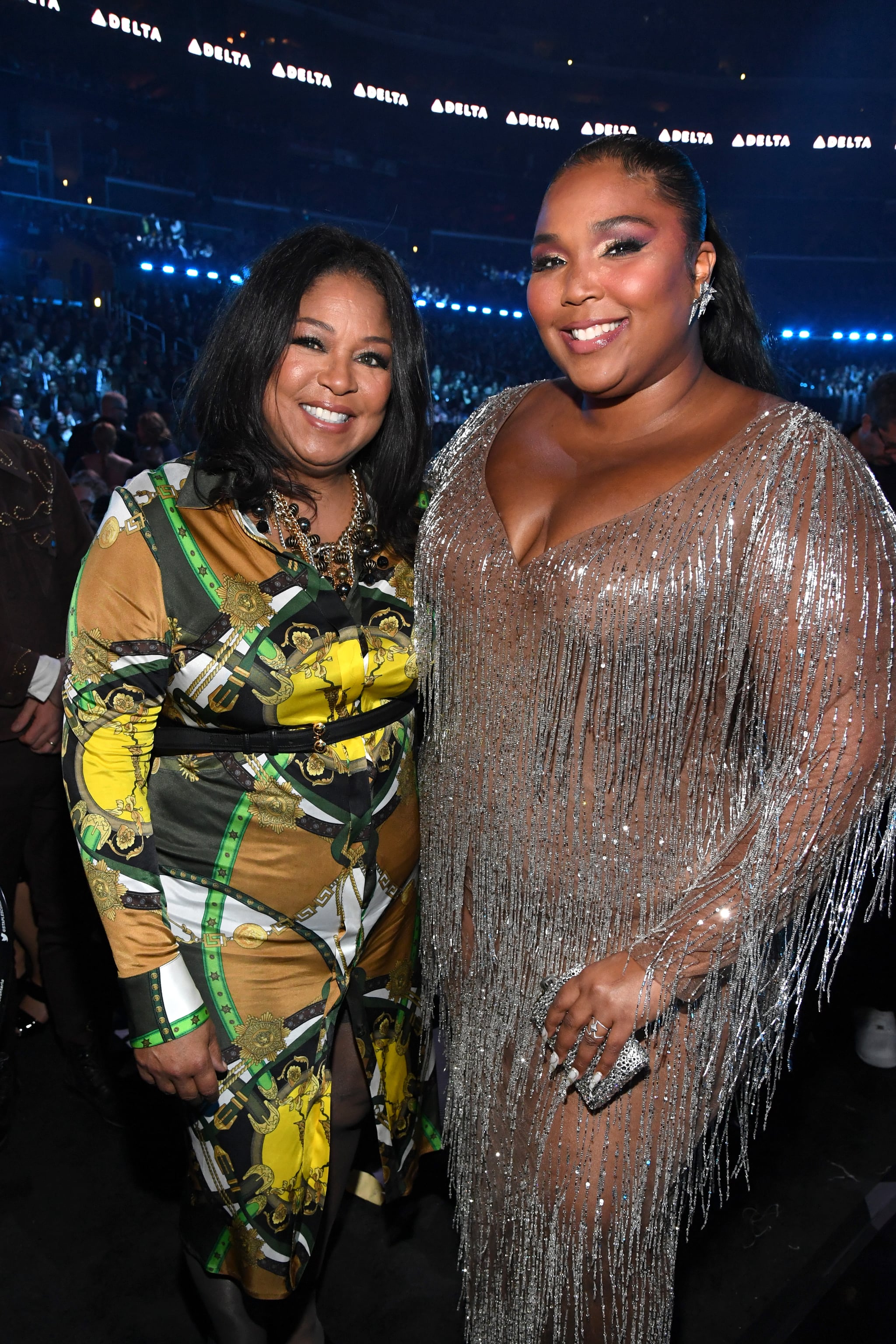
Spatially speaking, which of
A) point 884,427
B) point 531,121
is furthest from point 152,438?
point 531,121

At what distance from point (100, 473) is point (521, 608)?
4733mm

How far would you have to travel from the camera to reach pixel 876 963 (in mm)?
3008

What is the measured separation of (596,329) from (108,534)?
71cm

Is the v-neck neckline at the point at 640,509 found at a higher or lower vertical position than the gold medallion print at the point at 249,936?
higher

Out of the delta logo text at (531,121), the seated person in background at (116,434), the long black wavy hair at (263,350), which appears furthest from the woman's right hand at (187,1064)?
the delta logo text at (531,121)

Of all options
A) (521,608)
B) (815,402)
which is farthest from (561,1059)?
Result: (815,402)

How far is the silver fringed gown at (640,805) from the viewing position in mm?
1188

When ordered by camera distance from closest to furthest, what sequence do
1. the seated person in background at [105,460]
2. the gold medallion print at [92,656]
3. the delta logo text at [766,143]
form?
the gold medallion print at [92,656] < the seated person in background at [105,460] < the delta logo text at [766,143]

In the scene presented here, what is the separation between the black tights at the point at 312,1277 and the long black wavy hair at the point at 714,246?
3.90 feet

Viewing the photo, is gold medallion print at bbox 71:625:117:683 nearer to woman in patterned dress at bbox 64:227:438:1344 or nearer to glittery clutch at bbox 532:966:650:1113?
woman in patterned dress at bbox 64:227:438:1344

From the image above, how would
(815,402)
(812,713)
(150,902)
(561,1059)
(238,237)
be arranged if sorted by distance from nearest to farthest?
(812,713) → (561,1059) → (150,902) → (815,402) → (238,237)

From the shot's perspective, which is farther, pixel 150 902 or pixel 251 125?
pixel 251 125

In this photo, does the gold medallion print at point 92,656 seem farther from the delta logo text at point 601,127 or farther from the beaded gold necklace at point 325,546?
the delta logo text at point 601,127

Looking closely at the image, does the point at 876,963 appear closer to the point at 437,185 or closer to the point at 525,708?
the point at 525,708
